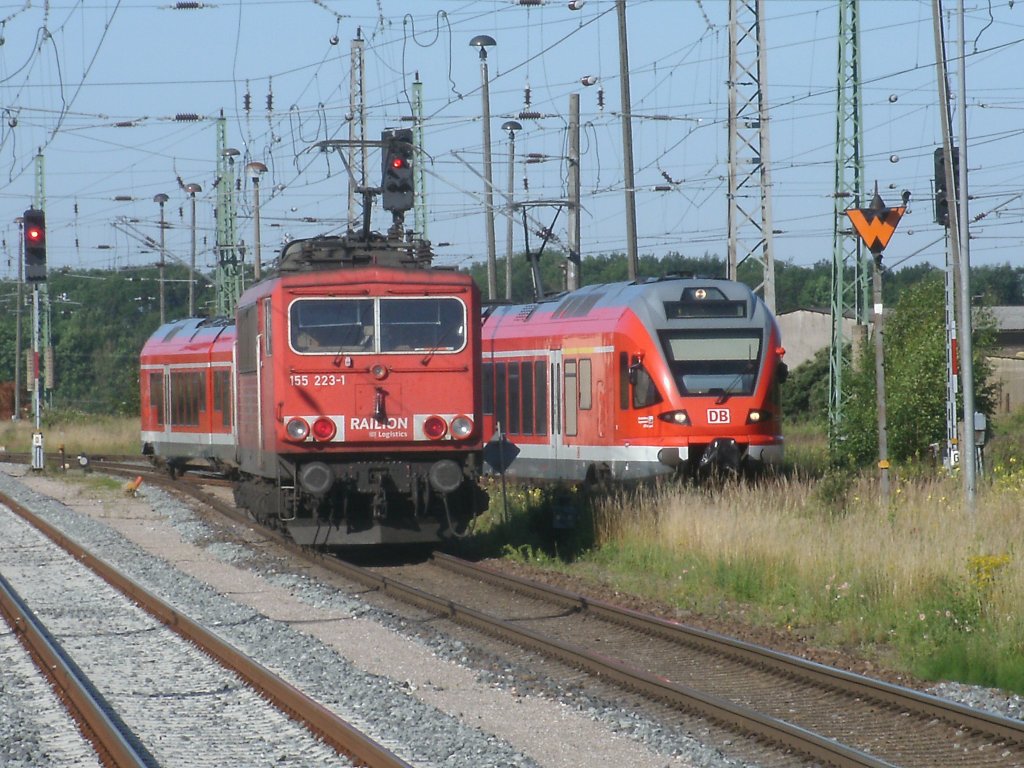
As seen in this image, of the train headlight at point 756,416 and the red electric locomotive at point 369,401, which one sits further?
the train headlight at point 756,416

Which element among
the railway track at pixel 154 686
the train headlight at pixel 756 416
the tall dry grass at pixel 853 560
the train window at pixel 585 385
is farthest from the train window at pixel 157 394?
the railway track at pixel 154 686

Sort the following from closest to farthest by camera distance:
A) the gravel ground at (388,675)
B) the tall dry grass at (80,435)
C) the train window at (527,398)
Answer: the gravel ground at (388,675), the train window at (527,398), the tall dry grass at (80,435)

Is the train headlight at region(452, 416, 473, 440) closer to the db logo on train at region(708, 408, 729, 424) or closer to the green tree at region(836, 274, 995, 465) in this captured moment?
the db logo on train at region(708, 408, 729, 424)

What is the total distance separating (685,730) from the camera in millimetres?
8758

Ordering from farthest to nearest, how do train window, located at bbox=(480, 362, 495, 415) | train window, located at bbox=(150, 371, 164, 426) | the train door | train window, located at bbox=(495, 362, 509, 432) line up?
train window, located at bbox=(150, 371, 164, 426), train window, located at bbox=(480, 362, 495, 415), train window, located at bbox=(495, 362, 509, 432), the train door

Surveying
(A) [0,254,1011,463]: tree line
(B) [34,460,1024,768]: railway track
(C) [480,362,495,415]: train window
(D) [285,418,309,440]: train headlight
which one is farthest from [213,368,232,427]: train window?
(A) [0,254,1011,463]: tree line

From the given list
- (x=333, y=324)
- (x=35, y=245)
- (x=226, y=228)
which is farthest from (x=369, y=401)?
(x=226, y=228)

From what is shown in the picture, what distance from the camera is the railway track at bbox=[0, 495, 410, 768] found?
325 inches

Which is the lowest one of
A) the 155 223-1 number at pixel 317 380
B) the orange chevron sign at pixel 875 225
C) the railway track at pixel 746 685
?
the railway track at pixel 746 685

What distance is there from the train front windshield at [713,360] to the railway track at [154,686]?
7.39 metres

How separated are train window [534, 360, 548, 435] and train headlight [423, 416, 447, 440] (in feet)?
18.3

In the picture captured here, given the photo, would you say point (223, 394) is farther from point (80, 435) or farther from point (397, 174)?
point (80, 435)

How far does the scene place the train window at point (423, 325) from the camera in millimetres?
16609

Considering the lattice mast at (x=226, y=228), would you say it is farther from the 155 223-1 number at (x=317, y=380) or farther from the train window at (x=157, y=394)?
the 155 223-1 number at (x=317, y=380)
